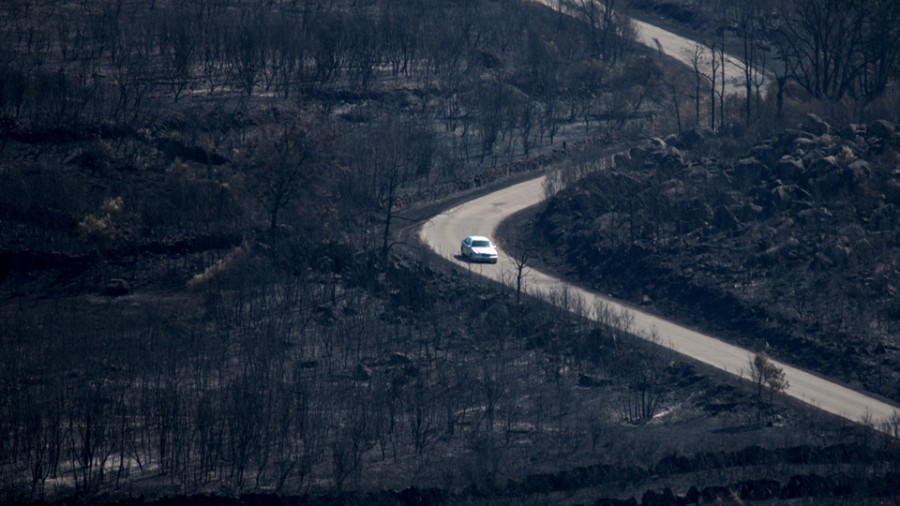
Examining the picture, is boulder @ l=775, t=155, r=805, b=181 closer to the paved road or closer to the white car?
the paved road

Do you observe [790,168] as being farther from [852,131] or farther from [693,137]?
[693,137]

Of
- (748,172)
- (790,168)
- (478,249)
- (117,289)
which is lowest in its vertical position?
(117,289)

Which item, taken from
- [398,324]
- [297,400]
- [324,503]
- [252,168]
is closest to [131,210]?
[252,168]

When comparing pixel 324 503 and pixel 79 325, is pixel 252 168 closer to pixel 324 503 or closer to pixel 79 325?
pixel 79 325

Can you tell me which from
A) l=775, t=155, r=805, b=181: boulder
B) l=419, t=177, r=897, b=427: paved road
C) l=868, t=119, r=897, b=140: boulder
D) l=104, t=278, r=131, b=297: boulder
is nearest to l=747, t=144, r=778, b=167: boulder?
l=775, t=155, r=805, b=181: boulder

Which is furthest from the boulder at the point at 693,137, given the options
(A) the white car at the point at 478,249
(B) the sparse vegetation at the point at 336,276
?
(A) the white car at the point at 478,249

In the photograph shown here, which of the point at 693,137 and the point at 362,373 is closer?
the point at 362,373

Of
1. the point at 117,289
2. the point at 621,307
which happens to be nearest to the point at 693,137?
A: the point at 621,307

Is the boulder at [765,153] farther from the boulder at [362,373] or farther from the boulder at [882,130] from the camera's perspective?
the boulder at [362,373]
